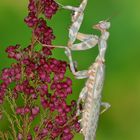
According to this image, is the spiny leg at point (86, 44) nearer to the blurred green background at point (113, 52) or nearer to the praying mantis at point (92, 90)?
the praying mantis at point (92, 90)

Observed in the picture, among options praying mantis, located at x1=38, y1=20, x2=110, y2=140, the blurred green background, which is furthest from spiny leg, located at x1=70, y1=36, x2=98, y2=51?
the blurred green background

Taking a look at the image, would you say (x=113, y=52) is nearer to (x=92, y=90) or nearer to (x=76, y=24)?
(x=92, y=90)

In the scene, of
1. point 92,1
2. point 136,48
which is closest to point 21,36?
point 92,1

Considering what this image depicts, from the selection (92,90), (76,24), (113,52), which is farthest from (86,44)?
(113,52)

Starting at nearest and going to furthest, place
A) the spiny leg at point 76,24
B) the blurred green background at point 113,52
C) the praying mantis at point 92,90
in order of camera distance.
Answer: the spiny leg at point 76,24 → the praying mantis at point 92,90 → the blurred green background at point 113,52

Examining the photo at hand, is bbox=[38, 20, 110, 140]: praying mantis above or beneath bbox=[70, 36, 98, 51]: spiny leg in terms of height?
beneath

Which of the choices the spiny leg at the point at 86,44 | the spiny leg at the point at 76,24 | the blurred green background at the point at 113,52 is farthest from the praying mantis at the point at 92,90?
the blurred green background at the point at 113,52

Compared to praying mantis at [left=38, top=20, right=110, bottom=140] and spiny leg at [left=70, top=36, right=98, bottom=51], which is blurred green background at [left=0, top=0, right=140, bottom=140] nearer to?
praying mantis at [left=38, top=20, right=110, bottom=140]

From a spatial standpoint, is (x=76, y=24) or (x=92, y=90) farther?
(x=92, y=90)
